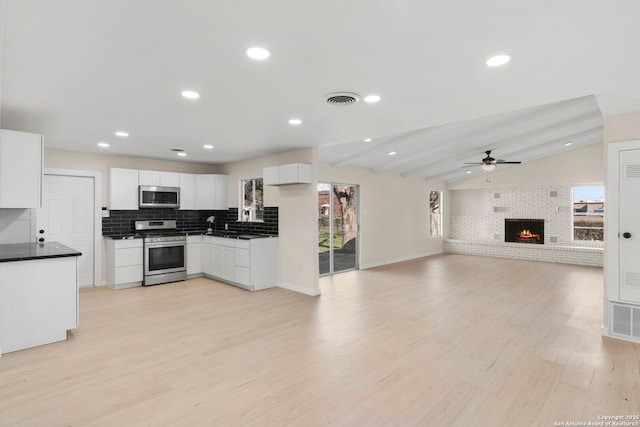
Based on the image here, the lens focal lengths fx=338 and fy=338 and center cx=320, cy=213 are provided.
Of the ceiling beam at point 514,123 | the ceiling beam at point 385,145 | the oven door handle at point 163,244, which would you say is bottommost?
the oven door handle at point 163,244

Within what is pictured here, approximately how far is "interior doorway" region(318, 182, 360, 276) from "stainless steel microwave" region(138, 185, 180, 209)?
2.85 m

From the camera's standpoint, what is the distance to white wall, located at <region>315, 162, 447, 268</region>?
767 centimetres

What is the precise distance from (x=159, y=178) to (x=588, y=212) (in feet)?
33.2

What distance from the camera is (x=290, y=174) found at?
529cm

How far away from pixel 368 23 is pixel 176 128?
317cm

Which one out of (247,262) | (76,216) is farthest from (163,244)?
(247,262)

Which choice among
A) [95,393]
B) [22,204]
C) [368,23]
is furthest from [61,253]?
[368,23]

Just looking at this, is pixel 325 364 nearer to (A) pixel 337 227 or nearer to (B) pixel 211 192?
(A) pixel 337 227

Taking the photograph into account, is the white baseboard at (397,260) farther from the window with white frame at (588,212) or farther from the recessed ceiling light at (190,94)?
the recessed ceiling light at (190,94)

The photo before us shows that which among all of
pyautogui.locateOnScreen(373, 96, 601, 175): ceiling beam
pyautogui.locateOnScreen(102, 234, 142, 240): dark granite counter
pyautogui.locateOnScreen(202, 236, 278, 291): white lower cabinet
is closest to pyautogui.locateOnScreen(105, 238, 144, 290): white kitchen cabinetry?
pyautogui.locateOnScreen(102, 234, 142, 240): dark granite counter

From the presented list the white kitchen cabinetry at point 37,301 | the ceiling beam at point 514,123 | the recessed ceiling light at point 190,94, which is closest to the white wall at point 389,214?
the ceiling beam at point 514,123

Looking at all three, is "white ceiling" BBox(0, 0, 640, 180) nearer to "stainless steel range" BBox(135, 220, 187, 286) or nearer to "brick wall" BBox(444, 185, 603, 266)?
"stainless steel range" BBox(135, 220, 187, 286)

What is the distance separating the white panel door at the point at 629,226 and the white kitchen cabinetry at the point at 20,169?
622cm

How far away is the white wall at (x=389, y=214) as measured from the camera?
7672 mm
